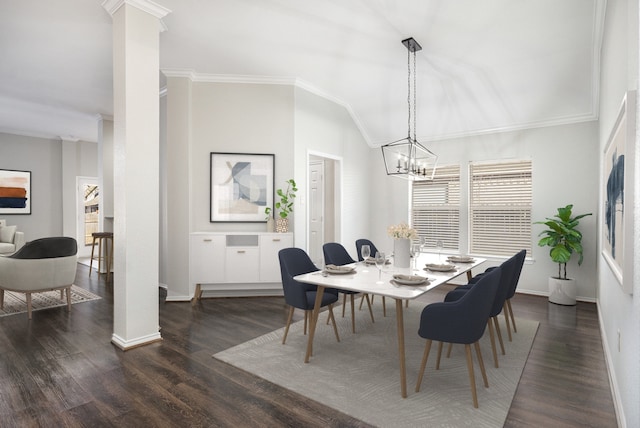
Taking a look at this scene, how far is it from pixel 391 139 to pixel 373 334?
3997 mm

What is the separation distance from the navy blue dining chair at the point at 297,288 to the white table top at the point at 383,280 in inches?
7.2

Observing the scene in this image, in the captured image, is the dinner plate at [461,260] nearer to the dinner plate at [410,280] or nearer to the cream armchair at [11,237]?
the dinner plate at [410,280]

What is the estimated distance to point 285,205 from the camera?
→ 16.3ft

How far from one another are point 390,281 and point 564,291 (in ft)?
11.0

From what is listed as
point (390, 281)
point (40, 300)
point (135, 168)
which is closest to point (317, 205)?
point (135, 168)

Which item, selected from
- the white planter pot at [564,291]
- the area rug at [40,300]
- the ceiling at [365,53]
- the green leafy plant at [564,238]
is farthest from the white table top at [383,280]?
the area rug at [40,300]

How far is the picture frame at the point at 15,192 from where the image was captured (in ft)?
24.9

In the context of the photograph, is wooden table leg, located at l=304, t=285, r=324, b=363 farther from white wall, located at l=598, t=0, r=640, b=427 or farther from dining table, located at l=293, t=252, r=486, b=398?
white wall, located at l=598, t=0, r=640, b=427

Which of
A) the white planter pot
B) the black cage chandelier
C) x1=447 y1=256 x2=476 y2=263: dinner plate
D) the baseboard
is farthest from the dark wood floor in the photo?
the black cage chandelier

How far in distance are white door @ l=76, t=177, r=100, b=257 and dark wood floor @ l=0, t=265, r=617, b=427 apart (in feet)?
18.0

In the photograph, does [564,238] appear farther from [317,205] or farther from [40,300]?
[40,300]

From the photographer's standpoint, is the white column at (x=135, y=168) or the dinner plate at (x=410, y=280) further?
the white column at (x=135, y=168)

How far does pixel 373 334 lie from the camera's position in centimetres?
351

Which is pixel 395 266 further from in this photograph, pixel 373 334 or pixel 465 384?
pixel 465 384
